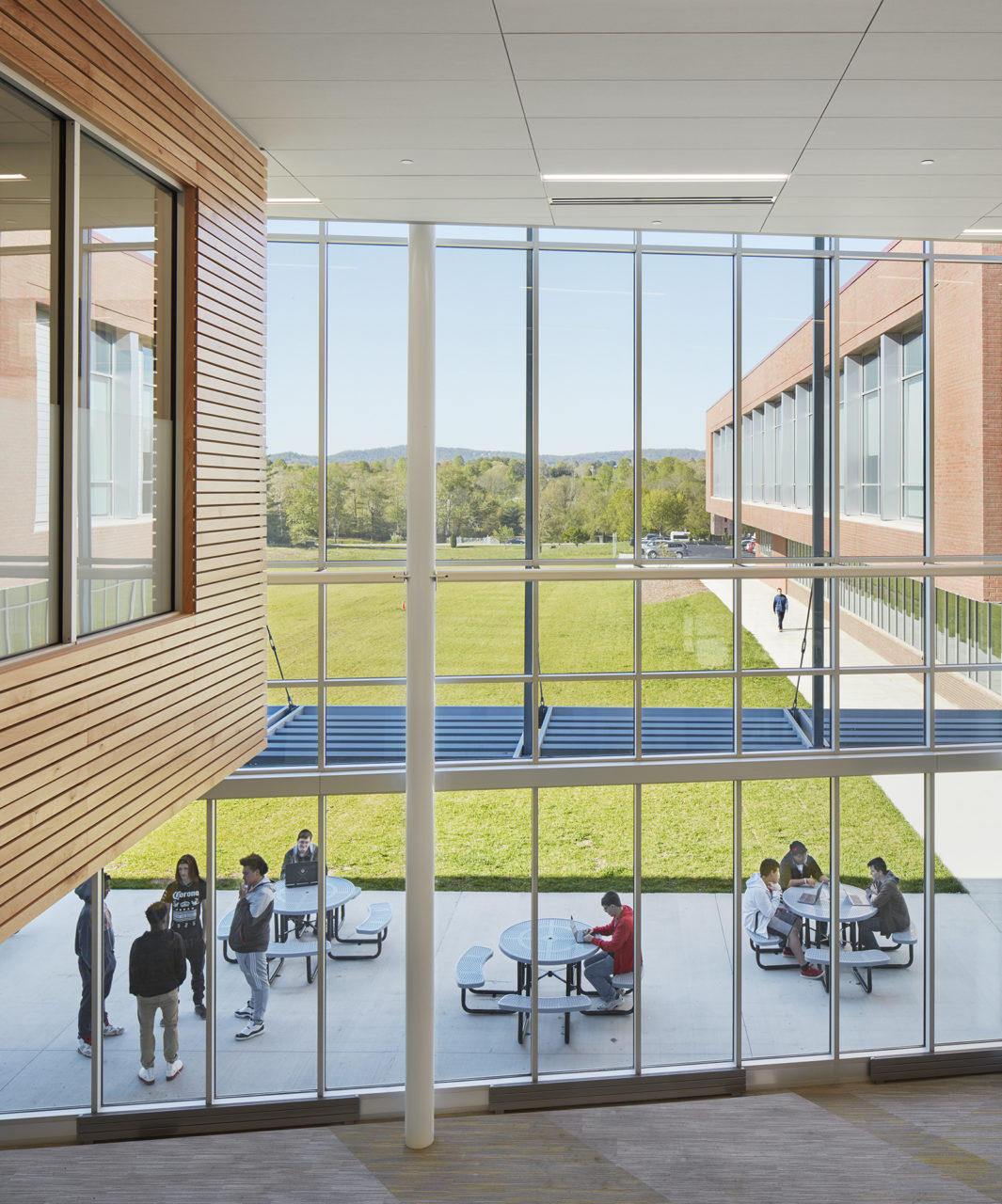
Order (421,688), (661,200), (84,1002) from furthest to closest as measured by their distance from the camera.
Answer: (84,1002), (421,688), (661,200)

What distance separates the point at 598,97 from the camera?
5.68 m

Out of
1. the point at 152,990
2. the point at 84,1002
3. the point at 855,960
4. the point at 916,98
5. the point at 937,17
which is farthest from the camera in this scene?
the point at 855,960

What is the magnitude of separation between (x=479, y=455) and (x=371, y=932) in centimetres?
458

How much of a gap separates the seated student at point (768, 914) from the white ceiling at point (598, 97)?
240 inches

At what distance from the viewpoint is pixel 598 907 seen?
9.63 meters

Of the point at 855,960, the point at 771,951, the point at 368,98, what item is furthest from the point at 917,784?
the point at 368,98

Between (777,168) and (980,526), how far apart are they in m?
4.86

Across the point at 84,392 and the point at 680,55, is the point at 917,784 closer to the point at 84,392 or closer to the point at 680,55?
the point at 680,55

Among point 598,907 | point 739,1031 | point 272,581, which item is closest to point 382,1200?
point 598,907

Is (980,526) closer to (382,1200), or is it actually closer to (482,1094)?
(482,1094)

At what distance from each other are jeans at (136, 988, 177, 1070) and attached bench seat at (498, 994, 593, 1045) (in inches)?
116

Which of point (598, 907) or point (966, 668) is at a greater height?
point (966, 668)

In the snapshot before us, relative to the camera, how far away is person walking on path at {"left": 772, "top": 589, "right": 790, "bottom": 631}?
32.9 ft

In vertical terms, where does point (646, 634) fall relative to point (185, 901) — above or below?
above
